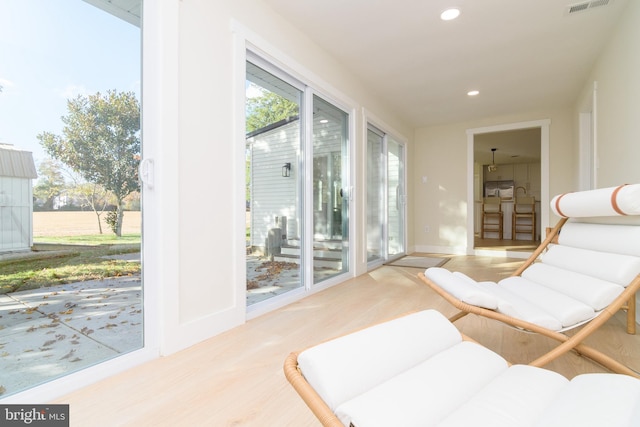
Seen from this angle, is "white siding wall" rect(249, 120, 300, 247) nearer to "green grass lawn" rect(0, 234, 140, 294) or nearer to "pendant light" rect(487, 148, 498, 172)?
"green grass lawn" rect(0, 234, 140, 294)

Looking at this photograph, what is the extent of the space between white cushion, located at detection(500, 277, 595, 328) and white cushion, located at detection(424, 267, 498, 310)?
1.00 feet

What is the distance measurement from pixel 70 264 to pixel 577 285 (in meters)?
2.52

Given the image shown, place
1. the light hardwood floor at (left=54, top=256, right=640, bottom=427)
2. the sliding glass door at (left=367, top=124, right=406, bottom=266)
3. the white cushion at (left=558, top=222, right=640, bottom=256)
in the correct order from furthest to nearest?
1. the sliding glass door at (left=367, top=124, right=406, bottom=266)
2. the white cushion at (left=558, top=222, right=640, bottom=256)
3. the light hardwood floor at (left=54, top=256, right=640, bottom=427)

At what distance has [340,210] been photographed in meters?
3.75

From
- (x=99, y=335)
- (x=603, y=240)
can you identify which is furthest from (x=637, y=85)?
(x=99, y=335)

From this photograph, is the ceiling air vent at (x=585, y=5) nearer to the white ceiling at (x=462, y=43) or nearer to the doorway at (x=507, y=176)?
the white ceiling at (x=462, y=43)

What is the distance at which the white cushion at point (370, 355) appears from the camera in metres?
0.79

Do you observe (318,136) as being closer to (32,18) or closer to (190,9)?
(190,9)

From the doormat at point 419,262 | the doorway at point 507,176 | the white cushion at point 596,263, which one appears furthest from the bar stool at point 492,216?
the white cushion at point 596,263

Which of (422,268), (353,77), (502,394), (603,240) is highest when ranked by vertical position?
(353,77)

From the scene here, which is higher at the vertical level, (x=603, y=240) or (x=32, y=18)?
(x=32, y=18)

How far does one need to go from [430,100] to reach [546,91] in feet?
5.00

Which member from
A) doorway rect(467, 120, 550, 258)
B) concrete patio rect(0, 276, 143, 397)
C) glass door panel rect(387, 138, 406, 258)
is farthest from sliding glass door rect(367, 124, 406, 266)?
concrete patio rect(0, 276, 143, 397)

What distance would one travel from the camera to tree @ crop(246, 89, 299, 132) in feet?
8.68
